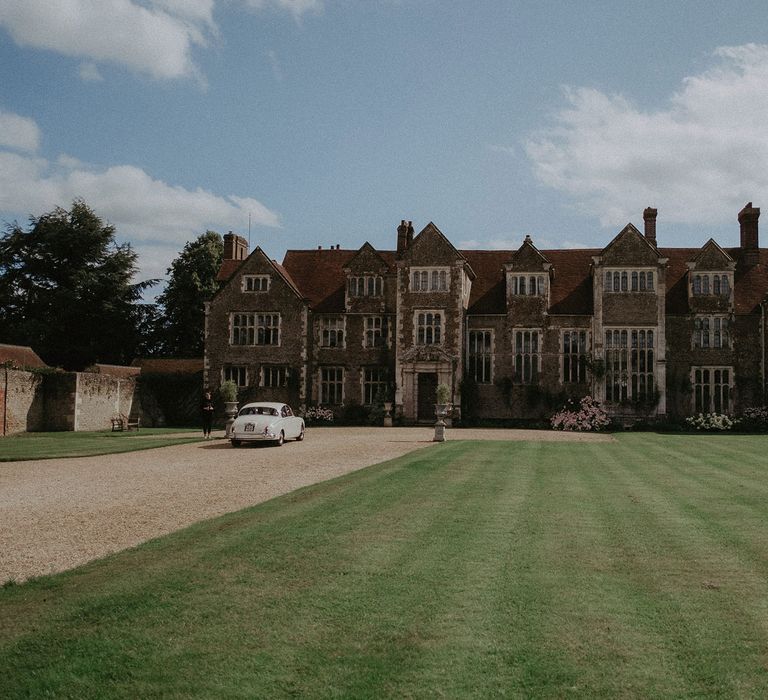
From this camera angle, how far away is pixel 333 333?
3941cm

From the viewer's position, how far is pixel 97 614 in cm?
636

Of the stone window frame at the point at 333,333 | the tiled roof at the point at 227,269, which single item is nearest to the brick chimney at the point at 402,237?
the stone window frame at the point at 333,333

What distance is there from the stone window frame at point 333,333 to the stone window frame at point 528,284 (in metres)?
8.58

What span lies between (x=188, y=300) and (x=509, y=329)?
26.3 meters

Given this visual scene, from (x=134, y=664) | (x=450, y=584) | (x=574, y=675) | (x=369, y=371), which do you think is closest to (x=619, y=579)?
(x=450, y=584)

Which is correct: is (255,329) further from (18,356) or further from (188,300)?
(188,300)

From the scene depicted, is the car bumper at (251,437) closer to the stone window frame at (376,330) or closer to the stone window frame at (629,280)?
the stone window frame at (376,330)

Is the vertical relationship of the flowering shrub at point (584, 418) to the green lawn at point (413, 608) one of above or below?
above

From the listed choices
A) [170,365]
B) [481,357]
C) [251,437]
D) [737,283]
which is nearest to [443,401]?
[481,357]

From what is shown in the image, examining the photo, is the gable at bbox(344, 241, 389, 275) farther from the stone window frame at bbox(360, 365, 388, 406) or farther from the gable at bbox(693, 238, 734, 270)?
the gable at bbox(693, 238, 734, 270)

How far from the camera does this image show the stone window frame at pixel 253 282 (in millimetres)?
39500

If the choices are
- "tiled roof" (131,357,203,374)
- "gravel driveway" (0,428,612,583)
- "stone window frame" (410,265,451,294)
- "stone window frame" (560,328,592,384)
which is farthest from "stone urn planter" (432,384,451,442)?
"tiled roof" (131,357,203,374)

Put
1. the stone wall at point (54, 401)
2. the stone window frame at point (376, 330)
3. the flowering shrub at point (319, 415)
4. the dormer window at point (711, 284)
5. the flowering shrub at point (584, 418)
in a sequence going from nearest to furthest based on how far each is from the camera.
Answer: the stone wall at point (54, 401) < the flowering shrub at point (584, 418) < the dormer window at point (711, 284) < the flowering shrub at point (319, 415) < the stone window frame at point (376, 330)

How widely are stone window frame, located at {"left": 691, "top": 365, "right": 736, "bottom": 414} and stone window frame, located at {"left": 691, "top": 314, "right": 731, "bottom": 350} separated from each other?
0.99 m
